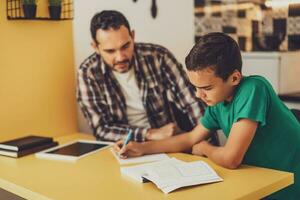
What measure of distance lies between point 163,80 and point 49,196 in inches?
50.3

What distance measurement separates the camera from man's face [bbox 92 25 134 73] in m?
2.39

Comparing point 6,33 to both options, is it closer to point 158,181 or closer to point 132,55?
point 132,55

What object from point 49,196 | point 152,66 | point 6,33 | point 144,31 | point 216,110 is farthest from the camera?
point 144,31

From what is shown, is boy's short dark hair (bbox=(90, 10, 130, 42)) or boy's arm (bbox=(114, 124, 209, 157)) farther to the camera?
boy's short dark hair (bbox=(90, 10, 130, 42))

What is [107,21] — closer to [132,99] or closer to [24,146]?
[132,99]

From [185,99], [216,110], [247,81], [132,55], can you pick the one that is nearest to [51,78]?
[132,55]

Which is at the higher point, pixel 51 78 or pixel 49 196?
pixel 51 78

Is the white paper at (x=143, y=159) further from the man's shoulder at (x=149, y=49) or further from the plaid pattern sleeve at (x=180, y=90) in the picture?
the man's shoulder at (x=149, y=49)

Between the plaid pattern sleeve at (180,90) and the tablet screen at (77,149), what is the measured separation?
60cm

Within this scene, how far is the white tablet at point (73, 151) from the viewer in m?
1.91

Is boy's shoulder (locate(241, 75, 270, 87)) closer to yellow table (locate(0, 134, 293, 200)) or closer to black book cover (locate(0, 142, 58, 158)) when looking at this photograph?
yellow table (locate(0, 134, 293, 200))

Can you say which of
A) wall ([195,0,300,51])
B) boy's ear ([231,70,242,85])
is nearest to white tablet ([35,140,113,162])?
boy's ear ([231,70,242,85])

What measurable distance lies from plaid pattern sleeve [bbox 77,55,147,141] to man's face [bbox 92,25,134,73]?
127 millimetres

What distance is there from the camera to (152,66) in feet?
8.34
